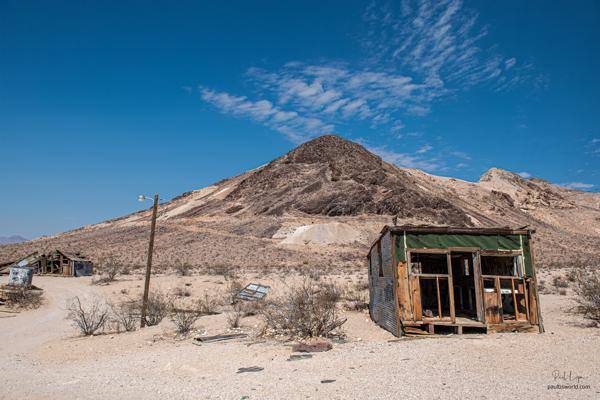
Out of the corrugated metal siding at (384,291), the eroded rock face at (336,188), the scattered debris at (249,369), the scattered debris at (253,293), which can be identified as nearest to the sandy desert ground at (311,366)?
the scattered debris at (249,369)

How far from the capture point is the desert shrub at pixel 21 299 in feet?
63.1

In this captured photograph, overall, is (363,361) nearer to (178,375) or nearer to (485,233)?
(178,375)

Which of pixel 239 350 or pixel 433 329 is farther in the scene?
pixel 433 329

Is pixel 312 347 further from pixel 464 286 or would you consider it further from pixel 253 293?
pixel 253 293

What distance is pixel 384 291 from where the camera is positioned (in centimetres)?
1200

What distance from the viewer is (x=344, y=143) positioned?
82.4 metres

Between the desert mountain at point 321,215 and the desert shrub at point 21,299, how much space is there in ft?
64.2

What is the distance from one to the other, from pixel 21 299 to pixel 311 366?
17.2m

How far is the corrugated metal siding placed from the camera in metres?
11.2

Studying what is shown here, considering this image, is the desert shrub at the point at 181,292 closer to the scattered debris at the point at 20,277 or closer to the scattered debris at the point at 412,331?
the scattered debris at the point at 20,277

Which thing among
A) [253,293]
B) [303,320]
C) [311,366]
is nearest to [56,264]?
[253,293]

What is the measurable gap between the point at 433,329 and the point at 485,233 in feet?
9.35

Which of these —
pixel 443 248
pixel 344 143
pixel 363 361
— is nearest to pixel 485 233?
pixel 443 248

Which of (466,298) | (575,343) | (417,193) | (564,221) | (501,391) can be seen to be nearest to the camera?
(501,391)
